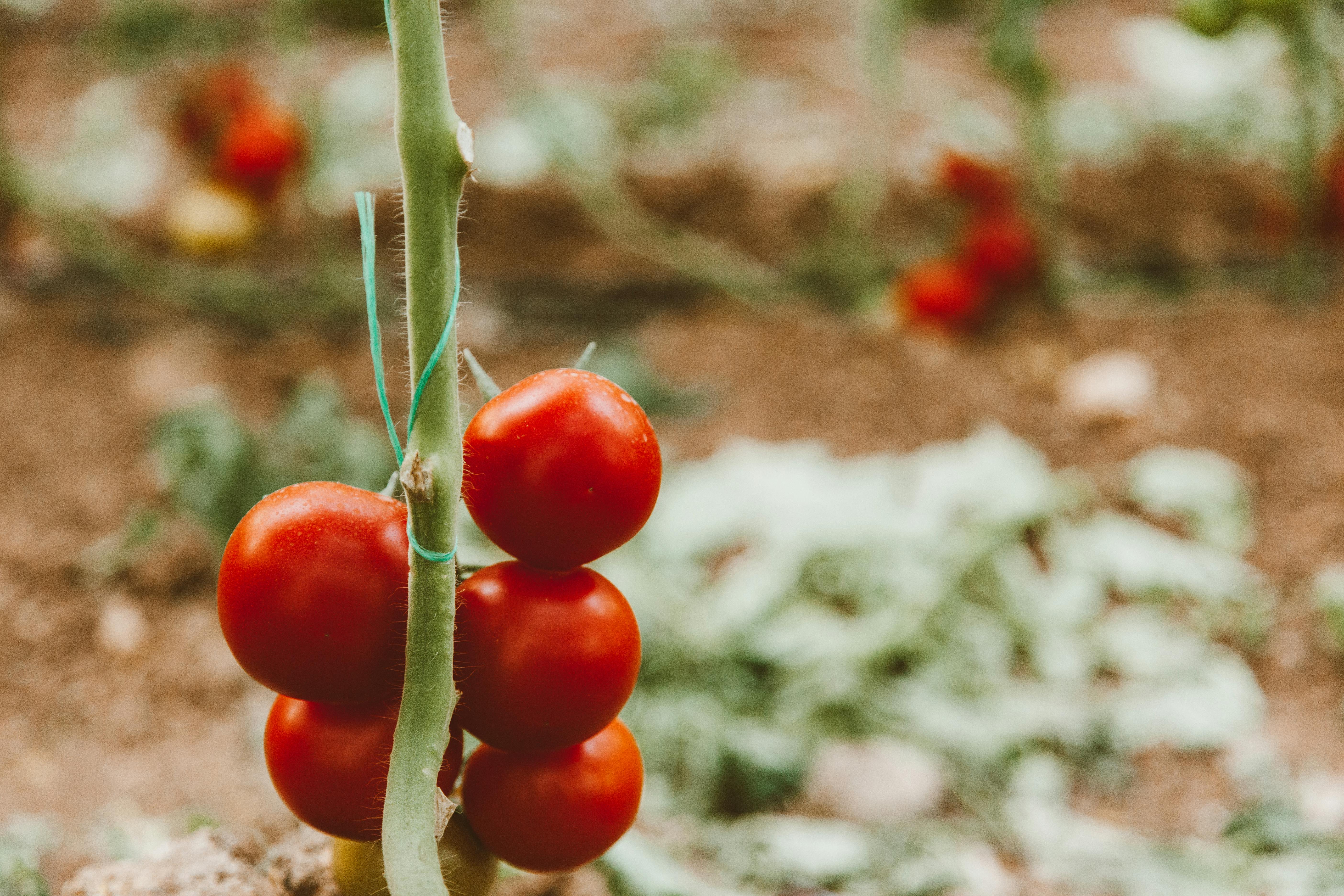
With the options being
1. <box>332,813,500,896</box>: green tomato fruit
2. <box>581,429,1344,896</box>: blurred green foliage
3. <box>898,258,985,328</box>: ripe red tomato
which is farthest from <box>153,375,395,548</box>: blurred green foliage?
<box>898,258,985,328</box>: ripe red tomato

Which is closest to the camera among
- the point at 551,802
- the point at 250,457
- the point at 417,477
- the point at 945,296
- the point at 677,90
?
the point at 417,477

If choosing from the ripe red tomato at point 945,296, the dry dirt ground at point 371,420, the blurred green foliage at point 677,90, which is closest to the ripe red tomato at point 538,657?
the dry dirt ground at point 371,420

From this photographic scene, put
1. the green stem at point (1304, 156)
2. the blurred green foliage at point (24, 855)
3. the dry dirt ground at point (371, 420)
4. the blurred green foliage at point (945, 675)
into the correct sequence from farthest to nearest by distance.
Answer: the green stem at point (1304, 156)
the dry dirt ground at point (371, 420)
the blurred green foliage at point (945, 675)
the blurred green foliage at point (24, 855)

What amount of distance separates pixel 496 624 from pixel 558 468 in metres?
0.10

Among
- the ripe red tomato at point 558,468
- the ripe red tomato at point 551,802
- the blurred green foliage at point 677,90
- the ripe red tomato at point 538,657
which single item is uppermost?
the ripe red tomato at point 558,468

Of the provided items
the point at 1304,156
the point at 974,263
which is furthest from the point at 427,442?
the point at 1304,156

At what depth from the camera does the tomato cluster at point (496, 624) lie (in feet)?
1.82

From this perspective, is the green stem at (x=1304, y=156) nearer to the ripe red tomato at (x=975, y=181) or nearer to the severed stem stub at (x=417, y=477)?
the ripe red tomato at (x=975, y=181)

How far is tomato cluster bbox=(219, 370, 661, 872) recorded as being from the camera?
556 millimetres

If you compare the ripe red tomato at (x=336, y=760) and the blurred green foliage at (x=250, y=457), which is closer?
the ripe red tomato at (x=336, y=760)

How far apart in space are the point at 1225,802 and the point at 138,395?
185 centimetres

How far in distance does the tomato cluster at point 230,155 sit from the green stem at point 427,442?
1.65 metres

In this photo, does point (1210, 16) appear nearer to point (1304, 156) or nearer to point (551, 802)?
point (1304, 156)

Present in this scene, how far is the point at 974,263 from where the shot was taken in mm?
2146
